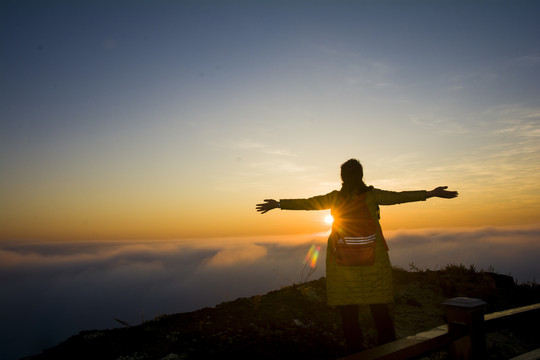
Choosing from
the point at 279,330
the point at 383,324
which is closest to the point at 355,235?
the point at 383,324

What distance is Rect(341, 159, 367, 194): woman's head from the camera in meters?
4.51

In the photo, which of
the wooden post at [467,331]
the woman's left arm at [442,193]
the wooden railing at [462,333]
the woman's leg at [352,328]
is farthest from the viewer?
the woman's left arm at [442,193]

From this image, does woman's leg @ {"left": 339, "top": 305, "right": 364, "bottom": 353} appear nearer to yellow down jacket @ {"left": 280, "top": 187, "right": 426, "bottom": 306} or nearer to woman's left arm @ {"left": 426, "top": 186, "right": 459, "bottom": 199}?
yellow down jacket @ {"left": 280, "top": 187, "right": 426, "bottom": 306}

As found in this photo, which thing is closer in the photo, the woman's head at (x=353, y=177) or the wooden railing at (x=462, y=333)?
the wooden railing at (x=462, y=333)

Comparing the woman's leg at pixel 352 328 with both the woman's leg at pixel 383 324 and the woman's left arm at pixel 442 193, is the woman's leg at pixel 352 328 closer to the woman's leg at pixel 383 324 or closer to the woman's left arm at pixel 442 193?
the woman's leg at pixel 383 324

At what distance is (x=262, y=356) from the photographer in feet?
18.2

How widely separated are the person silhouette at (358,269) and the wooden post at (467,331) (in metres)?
0.68

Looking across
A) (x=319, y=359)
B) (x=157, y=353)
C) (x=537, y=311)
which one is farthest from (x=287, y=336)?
(x=537, y=311)

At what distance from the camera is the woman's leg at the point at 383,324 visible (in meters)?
4.30

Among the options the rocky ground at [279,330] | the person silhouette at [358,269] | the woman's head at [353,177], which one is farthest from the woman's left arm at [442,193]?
the rocky ground at [279,330]

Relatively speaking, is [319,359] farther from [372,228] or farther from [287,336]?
[372,228]

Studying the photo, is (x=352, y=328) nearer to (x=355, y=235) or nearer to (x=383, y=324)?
Result: (x=383, y=324)

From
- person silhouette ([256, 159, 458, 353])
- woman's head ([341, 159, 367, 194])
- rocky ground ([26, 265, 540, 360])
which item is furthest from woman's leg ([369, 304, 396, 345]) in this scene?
rocky ground ([26, 265, 540, 360])

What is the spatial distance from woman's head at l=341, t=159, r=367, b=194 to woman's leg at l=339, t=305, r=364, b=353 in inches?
55.8
